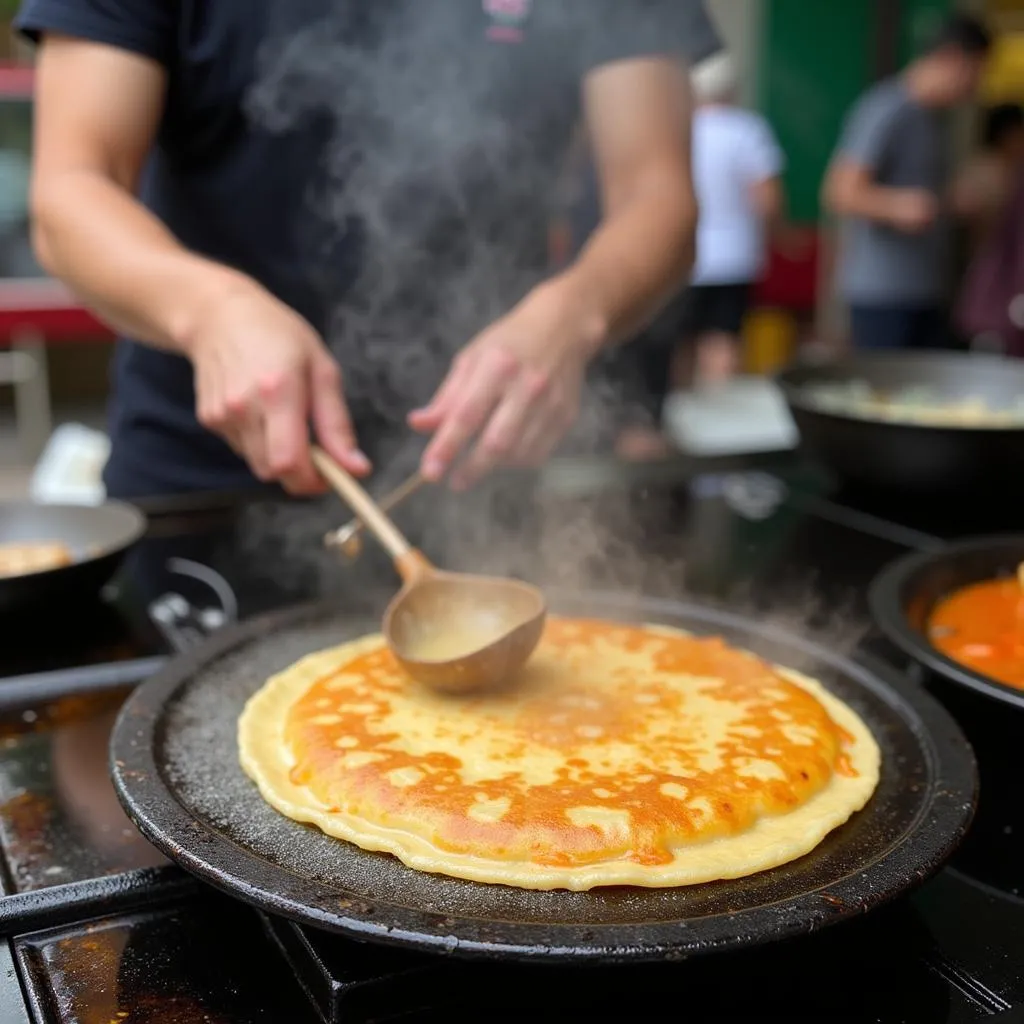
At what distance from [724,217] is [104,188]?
5.57m

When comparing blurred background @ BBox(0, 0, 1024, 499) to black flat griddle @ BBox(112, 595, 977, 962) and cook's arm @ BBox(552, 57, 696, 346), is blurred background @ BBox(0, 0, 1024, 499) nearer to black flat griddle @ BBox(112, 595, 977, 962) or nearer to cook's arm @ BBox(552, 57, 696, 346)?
cook's arm @ BBox(552, 57, 696, 346)

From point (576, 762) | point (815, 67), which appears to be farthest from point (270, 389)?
point (815, 67)

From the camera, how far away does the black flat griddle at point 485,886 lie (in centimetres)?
83

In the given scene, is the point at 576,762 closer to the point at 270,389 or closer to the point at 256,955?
the point at 256,955

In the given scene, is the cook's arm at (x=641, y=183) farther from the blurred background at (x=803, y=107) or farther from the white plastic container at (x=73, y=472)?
the blurred background at (x=803, y=107)

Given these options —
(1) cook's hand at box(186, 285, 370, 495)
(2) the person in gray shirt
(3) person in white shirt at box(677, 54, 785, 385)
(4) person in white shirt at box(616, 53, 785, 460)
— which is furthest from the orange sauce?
(3) person in white shirt at box(677, 54, 785, 385)

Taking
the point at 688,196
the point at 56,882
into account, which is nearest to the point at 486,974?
the point at 56,882

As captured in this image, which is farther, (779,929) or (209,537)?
(209,537)

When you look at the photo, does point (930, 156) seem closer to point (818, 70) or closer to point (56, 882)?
point (818, 70)

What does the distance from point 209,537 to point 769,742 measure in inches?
47.2

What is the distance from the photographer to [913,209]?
225 inches

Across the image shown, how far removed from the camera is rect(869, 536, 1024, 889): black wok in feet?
3.79

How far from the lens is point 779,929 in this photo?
828 millimetres

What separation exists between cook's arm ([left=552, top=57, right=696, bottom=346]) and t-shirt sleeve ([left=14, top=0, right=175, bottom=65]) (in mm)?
858
